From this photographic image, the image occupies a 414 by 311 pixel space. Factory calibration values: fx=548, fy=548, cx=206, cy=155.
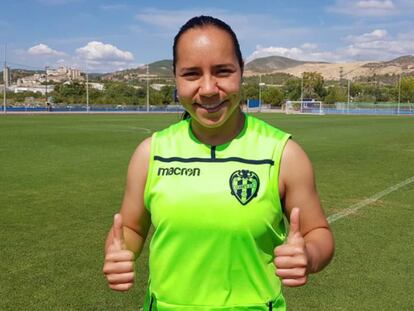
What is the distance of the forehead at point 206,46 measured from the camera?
6.79 ft

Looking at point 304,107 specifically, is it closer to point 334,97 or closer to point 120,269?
point 334,97

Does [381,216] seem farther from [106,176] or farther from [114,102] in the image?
[114,102]

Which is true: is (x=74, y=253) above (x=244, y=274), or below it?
below

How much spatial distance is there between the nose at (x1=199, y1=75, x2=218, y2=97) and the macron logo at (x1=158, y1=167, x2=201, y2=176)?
0.28 m

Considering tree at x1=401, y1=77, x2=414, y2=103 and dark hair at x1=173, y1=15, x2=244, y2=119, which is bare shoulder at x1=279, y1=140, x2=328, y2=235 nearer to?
dark hair at x1=173, y1=15, x2=244, y2=119

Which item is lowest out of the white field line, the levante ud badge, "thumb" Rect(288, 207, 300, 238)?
the white field line

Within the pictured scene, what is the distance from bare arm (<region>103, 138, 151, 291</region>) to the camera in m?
1.94

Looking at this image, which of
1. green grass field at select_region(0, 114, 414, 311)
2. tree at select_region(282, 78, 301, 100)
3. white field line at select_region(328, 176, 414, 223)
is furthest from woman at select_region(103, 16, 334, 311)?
tree at select_region(282, 78, 301, 100)

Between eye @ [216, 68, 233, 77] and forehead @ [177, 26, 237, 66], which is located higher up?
forehead @ [177, 26, 237, 66]

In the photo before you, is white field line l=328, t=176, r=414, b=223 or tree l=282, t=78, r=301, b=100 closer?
white field line l=328, t=176, r=414, b=223

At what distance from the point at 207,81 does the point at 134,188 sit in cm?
52

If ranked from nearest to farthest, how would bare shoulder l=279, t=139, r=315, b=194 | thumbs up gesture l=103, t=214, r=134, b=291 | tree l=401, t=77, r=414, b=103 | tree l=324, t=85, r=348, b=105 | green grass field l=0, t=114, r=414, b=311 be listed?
thumbs up gesture l=103, t=214, r=134, b=291
bare shoulder l=279, t=139, r=315, b=194
green grass field l=0, t=114, r=414, b=311
tree l=401, t=77, r=414, b=103
tree l=324, t=85, r=348, b=105

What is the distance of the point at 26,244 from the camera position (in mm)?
6754

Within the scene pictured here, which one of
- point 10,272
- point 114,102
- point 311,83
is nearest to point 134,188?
point 10,272
